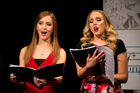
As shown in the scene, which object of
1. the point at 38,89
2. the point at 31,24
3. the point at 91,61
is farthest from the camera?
the point at 31,24

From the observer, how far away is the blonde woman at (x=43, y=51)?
2.16 m

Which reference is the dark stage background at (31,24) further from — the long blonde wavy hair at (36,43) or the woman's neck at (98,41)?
the woman's neck at (98,41)

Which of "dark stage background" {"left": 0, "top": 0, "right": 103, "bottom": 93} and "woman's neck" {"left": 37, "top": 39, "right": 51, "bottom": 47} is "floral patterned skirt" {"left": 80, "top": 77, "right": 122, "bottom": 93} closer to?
"woman's neck" {"left": 37, "top": 39, "right": 51, "bottom": 47}

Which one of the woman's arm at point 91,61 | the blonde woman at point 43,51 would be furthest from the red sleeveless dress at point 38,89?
the woman's arm at point 91,61

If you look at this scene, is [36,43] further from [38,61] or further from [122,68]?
[122,68]

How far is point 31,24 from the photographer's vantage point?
9.84 ft

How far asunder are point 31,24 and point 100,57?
1.62 m

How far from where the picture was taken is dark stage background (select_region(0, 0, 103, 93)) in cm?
296

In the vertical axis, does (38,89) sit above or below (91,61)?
below

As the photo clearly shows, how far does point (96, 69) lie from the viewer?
1.88m

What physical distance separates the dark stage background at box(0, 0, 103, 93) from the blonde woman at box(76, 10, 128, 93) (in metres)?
0.74

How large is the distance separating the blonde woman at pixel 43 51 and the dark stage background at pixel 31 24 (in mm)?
631

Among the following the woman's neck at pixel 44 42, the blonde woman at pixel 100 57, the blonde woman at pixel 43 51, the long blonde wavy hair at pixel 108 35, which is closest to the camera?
the blonde woman at pixel 100 57

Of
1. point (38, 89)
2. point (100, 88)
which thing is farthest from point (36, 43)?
point (100, 88)
